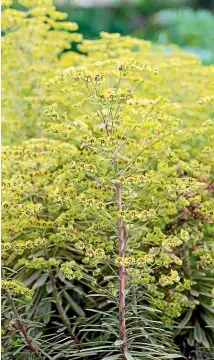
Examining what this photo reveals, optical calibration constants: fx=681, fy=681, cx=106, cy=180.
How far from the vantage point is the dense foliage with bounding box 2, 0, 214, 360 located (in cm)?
260

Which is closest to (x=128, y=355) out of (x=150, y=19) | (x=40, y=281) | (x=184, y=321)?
(x=184, y=321)

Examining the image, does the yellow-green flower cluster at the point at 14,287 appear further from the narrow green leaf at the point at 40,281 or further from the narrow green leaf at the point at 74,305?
the narrow green leaf at the point at 74,305

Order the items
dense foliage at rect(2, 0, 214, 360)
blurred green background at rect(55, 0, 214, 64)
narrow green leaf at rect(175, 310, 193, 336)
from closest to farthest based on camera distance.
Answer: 1. dense foliage at rect(2, 0, 214, 360)
2. narrow green leaf at rect(175, 310, 193, 336)
3. blurred green background at rect(55, 0, 214, 64)

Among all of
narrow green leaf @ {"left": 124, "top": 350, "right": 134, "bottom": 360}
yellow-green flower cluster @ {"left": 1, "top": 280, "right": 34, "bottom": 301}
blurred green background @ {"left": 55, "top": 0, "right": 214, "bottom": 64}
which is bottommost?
narrow green leaf @ {"left": 124, "top": 350, "right": 134, "bottom": 360}

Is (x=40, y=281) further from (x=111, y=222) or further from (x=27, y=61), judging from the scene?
(x=27, y=61)

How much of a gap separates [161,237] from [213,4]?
13.3m

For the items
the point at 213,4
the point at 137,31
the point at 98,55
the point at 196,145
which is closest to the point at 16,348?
the point at 196,145

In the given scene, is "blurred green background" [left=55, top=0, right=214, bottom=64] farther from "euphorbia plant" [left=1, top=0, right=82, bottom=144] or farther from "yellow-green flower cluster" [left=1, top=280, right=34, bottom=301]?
"yellow-green flower cluster" [left=1, top=280, right=34, bottom=301]

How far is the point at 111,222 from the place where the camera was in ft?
8.86

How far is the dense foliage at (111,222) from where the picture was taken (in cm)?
260

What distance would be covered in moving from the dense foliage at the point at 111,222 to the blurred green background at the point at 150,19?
802 centimetres

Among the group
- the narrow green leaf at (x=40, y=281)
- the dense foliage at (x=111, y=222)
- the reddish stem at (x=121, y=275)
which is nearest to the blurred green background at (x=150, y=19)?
the dense foliage at (x=111, y=222)

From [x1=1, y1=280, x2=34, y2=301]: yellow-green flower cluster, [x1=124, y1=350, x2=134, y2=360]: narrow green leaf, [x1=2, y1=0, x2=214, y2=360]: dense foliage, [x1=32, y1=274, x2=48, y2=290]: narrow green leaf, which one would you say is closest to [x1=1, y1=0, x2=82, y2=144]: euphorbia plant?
[x1=2, y1=0, x2=214, y2=360]: dense foliage

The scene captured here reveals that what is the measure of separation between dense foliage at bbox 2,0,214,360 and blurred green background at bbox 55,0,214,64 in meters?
8.02
